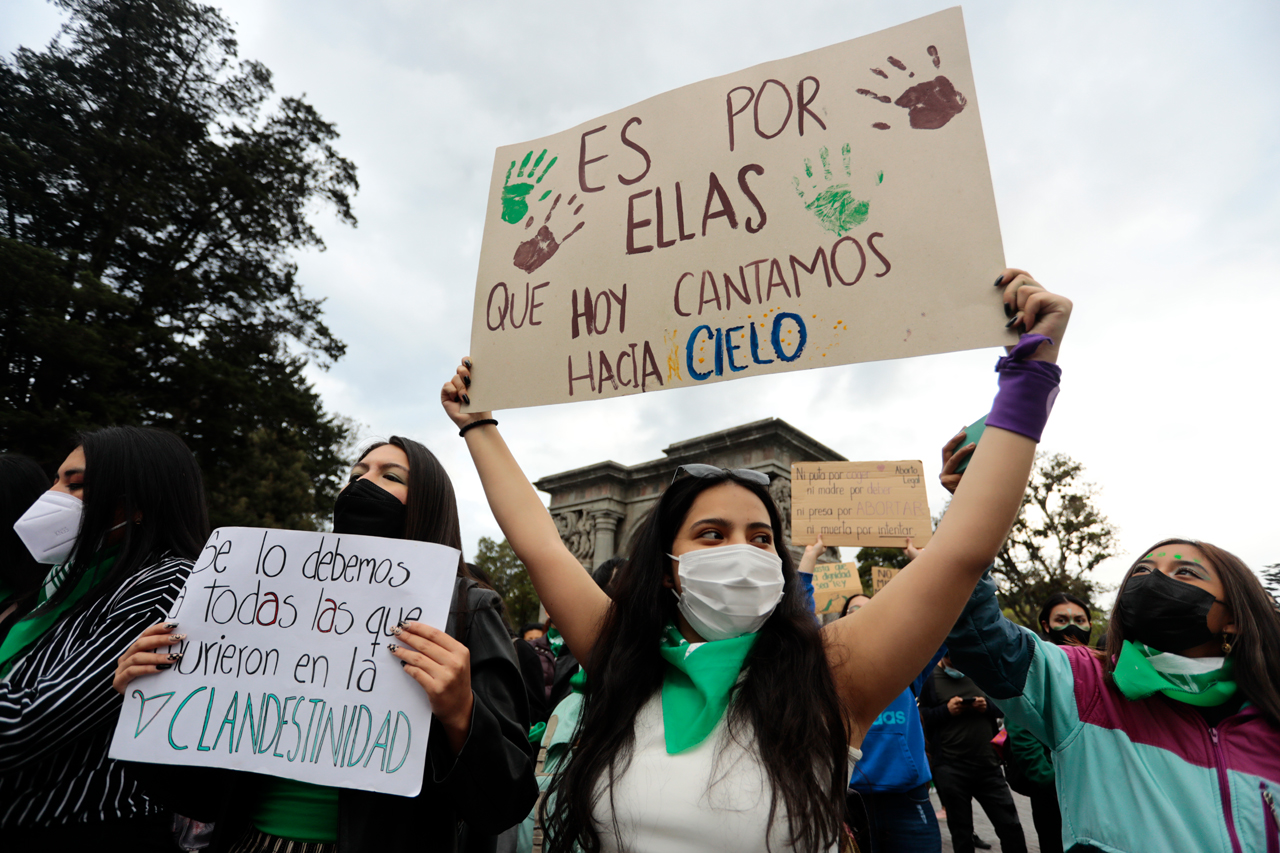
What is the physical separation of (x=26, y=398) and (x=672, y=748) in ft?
58.4

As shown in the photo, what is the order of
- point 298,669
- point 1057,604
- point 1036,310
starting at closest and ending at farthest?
point 1036,310
point 298,669
point 1057,604

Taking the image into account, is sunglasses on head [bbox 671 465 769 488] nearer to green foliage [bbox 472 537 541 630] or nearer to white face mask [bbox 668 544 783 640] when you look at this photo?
white face mask [bbox 668 544 783 640]

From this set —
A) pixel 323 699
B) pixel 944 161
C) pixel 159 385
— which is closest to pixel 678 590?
pixel 323 699

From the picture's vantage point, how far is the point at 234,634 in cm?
176

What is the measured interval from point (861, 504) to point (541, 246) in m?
3.22

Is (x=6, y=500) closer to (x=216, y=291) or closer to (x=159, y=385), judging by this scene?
(x=159, y=385)

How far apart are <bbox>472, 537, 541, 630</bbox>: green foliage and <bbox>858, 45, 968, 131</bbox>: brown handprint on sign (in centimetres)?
4194

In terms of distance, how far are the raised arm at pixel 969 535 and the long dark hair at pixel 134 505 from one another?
219cm

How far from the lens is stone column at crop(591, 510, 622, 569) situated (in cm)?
1694

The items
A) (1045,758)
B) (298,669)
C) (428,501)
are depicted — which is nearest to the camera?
(298,669)

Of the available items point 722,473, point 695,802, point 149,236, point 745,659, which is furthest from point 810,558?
point 149,236

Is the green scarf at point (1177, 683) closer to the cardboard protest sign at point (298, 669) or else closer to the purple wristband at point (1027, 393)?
the purple wristband at point (1027, 393)

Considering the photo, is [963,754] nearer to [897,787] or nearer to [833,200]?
[897,787]

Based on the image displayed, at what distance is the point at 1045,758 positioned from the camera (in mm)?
4016
